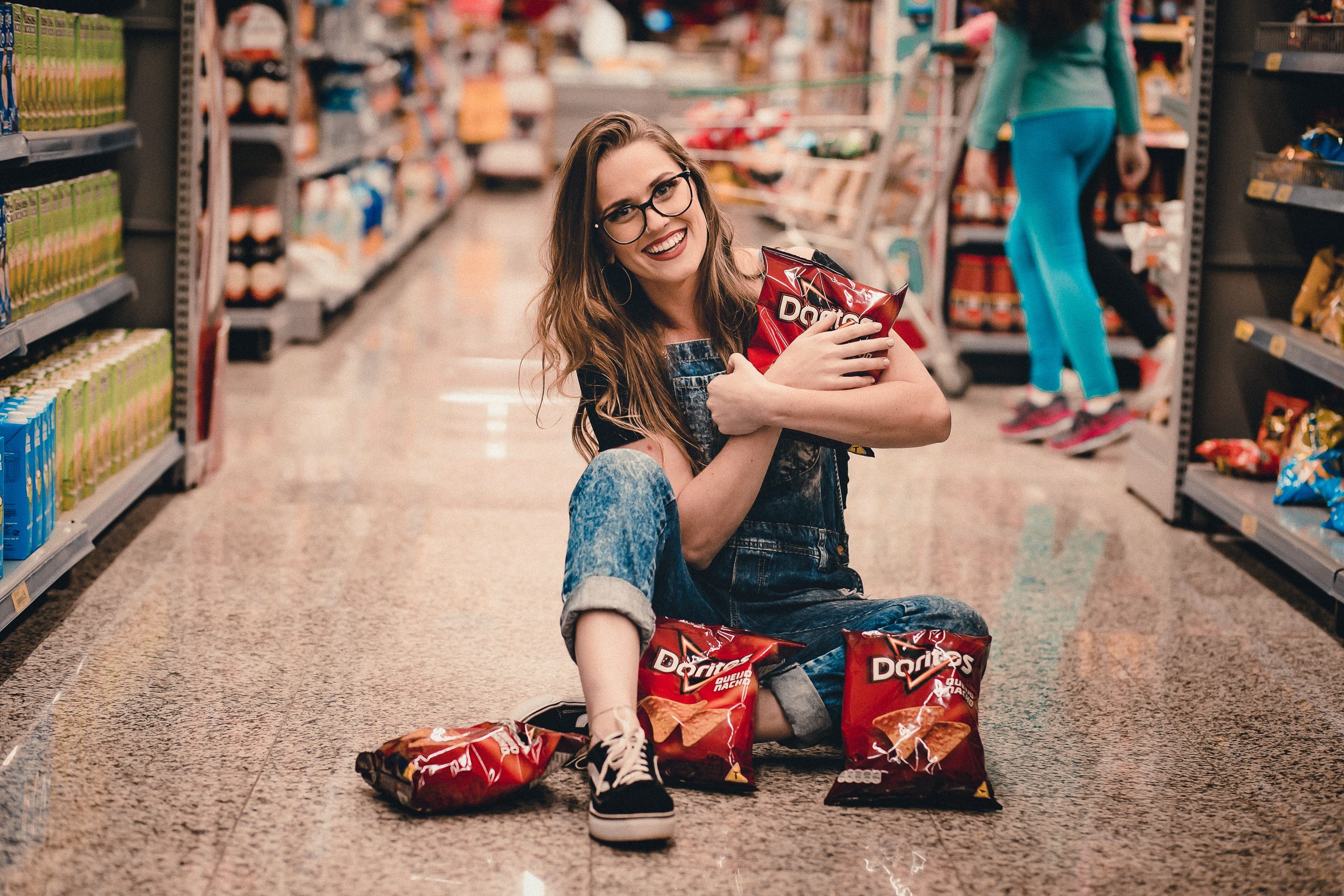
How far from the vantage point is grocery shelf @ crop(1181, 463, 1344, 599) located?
264 centimetres

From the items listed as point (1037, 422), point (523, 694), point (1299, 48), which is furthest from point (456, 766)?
point (1037, 422)

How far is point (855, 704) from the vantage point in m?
1.88

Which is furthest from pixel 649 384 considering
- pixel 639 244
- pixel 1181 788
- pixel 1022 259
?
pixel 1022 259

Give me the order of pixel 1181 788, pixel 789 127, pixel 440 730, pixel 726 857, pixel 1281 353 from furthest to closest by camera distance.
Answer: pixel 789 127, pixel 1281 353, pixel 1181 788, pixel 440 730, pixel 726 857

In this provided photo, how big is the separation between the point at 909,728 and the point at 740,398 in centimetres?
51

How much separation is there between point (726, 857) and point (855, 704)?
295 mm

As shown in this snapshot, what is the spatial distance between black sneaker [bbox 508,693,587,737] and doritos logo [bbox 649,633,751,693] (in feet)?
0.71

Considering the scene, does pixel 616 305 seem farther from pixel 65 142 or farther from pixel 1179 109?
pixel 1179 109

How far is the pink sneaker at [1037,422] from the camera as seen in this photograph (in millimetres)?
4355

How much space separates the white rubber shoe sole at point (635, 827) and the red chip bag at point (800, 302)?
2.11 feet

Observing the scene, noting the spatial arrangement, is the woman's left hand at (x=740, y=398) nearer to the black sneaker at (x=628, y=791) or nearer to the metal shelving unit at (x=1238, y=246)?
the black sneaker at (x=628, y=791)

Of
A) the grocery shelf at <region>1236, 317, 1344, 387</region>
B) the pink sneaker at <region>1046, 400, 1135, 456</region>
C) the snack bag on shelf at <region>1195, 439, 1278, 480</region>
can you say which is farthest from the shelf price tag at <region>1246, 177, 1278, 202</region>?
the pink sneaker at <region>1046, 400, 1135, 456</region>

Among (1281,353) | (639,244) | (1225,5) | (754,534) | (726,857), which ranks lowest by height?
(726,857)

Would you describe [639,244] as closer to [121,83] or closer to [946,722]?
[946,722]
